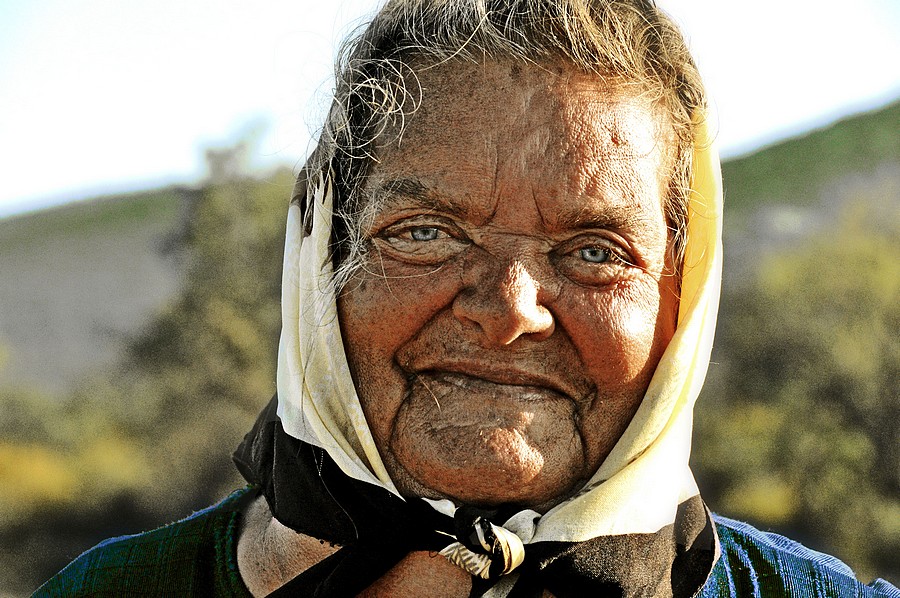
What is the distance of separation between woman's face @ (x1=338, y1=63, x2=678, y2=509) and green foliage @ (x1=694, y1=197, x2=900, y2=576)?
8.25 m

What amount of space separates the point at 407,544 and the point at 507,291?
59 cm

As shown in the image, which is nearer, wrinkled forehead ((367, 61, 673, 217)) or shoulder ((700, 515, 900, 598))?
wrinkled forehead ((367, 61, 673, 217))

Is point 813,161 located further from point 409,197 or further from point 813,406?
point 409,197

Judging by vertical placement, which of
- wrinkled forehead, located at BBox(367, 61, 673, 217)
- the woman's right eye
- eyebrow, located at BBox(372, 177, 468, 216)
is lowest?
the woman's right eye

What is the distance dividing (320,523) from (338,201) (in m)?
0.75

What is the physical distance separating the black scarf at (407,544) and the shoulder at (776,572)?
331 mm

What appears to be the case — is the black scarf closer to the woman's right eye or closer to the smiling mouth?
the smiling mouth

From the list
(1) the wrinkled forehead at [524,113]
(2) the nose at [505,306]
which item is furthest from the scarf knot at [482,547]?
(1) the wrinkled forehead at [524,113]

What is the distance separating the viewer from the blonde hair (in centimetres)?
214

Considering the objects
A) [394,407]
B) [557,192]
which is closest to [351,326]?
[394,407]

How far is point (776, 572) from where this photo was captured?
258cm

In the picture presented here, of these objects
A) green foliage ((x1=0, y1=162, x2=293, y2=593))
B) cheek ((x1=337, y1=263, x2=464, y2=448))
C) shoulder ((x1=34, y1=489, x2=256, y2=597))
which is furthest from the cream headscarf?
green foliage ((x1=0, y1=162, x2=293, y2=593))

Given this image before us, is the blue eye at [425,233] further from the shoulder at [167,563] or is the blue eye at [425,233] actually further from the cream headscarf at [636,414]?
the shoulder at [167,563]

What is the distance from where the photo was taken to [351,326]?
212 centimetres
